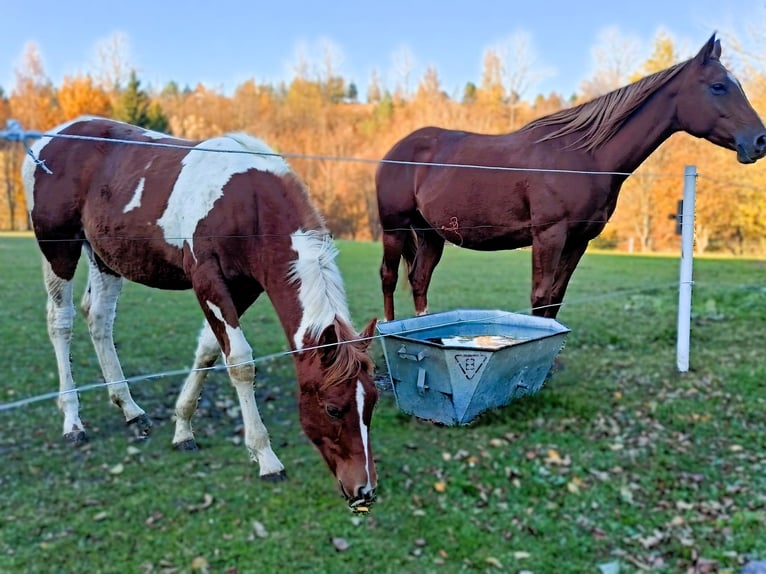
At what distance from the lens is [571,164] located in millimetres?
1329

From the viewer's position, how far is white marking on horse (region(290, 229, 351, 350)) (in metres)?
1.21

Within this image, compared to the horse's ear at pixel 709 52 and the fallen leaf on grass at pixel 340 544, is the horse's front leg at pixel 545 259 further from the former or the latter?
the fallen leaf on grass at pixel 340 544

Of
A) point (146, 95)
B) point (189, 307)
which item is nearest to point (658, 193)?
point (146, 95)

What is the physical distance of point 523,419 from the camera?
7918 mm

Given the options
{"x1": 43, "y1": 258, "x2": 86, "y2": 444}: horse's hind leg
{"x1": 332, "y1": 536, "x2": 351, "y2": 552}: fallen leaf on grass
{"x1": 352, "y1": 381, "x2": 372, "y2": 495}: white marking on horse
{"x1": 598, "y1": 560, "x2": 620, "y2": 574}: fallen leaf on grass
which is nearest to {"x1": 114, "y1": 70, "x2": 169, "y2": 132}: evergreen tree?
{"x1": 43, "y1": 258, "x2": 86, "y2": 444}: horse's hind leg

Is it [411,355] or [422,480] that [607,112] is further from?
[422,480]

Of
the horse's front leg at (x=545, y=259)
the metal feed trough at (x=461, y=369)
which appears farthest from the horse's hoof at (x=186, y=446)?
the horse's front leg at (x=545, y=259)

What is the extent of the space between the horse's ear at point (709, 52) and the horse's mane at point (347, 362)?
0.91 m

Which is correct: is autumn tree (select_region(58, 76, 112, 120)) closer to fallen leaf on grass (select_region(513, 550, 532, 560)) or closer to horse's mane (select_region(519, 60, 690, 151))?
horse's mane (select_region(519, 60, 690, 151))

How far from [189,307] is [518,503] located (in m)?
6.84

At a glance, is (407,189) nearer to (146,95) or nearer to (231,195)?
(231,195)

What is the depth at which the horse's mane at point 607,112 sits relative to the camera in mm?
1303

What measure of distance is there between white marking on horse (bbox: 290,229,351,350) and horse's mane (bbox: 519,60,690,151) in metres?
0.56

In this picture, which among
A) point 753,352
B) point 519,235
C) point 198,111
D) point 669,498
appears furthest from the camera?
point 753,352
